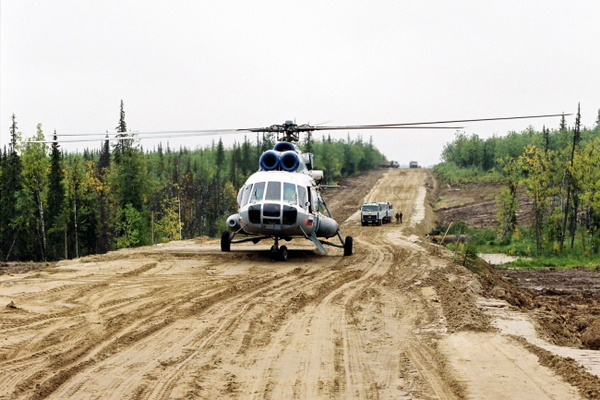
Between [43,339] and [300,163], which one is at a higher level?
[300,163]

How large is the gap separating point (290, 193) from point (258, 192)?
0.99 m

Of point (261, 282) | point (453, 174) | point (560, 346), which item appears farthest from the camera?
point (453, 174)

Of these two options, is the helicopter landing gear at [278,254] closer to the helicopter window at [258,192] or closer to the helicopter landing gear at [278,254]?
the helicopter landing gear at [278,254]

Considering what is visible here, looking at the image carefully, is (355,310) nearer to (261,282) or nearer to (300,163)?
(261,282)

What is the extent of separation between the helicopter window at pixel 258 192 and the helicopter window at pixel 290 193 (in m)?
0.68

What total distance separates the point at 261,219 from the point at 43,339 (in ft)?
37.8

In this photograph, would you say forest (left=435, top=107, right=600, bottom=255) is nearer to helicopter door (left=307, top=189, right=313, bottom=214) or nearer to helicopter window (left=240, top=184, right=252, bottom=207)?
helicopter door (left=307, top=189, right=313, bottom=214)

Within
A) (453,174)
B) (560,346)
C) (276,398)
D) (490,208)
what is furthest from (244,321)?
(453,174)

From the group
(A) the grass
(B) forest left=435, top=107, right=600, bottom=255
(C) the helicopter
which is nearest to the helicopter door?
(C) the helicopter

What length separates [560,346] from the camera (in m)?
9.48

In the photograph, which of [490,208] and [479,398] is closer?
[479,398]

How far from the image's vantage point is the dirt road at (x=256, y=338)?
6.89 m

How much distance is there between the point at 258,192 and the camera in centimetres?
2055

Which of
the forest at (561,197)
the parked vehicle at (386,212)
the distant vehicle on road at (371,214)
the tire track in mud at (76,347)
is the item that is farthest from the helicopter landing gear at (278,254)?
the parked vehicle at (386,212)
